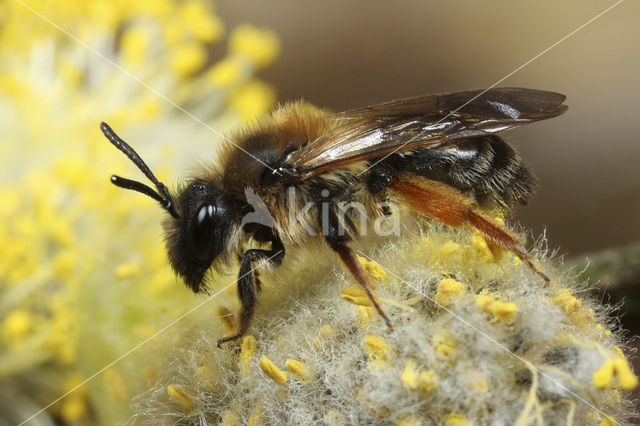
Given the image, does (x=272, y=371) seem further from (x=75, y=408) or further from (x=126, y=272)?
(x=75, y=408)

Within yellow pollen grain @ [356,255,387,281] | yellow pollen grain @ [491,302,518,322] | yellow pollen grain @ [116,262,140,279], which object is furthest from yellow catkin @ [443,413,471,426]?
yellow pollen grain @ [116,262,140,279]

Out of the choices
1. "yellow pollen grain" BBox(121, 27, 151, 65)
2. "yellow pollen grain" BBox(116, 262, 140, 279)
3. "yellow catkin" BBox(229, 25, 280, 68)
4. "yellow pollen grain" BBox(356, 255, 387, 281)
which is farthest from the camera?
"yellow catkin" BBox(229, 25, 280, 68)

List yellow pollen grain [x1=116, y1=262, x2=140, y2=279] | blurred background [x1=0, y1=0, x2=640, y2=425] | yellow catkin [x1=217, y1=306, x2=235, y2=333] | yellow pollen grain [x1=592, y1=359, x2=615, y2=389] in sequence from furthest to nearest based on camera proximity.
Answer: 1. blurred background [x1=0, y1=0, x2=640, y2=425]
2. yellow pollen grain [x1=116, y1=262, x2=140, y2=279]
3. yellow catkin [x1=217, y1=306, x2=235, y2=333]
4. yellow pollen grain [x1=592, y1=359, x2=615, y2=389]

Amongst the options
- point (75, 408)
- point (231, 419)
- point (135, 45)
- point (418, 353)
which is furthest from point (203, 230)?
point (135, 45)

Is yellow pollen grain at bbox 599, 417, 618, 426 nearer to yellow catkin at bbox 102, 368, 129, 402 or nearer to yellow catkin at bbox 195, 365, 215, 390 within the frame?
yellow catkin at bbox 195, 365, 215, 390

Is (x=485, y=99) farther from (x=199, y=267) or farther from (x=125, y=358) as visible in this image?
(x=125, y=358)

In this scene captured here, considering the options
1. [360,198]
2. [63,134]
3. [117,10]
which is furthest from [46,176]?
[360,198]
